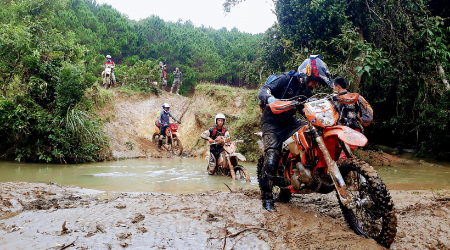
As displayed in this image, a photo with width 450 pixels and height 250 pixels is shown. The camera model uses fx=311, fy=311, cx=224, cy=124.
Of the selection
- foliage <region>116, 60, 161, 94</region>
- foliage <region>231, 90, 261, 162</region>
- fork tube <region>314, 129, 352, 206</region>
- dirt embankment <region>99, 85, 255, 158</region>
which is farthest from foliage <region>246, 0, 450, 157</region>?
foliage <region>116, 60, 161, 94</region>

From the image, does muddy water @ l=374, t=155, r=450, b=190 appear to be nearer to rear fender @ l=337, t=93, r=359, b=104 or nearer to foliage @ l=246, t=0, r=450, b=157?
foliage @ l=246, t=0, r=450, b=157

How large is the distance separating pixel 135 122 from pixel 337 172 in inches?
696

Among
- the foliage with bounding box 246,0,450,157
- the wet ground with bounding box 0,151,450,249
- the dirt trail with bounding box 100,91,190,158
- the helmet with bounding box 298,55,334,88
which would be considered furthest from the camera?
the dirt trail with bounding box 100,91,190,158

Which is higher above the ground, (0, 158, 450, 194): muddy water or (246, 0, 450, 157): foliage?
(246, 0, 450, 157): foliage

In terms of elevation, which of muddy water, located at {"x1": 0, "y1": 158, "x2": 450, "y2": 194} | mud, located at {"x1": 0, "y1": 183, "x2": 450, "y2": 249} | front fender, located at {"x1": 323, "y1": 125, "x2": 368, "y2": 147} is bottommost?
muddy water, located at {"x1": 0, "y1": 158, "x2": 450, "y2": 194}

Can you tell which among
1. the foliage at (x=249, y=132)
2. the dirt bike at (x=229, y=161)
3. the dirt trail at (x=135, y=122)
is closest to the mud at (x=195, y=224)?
the dirt bike at (x=229, y=161)

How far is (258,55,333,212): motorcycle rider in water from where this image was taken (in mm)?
3720

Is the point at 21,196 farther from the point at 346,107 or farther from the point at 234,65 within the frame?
the point at 234,65

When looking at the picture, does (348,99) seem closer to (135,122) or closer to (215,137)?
(215,137)

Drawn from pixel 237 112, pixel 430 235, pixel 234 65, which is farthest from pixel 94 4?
pixel 430 235

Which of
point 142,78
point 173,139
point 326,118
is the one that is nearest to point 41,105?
point 173,139

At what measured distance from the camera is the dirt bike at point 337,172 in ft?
8.61

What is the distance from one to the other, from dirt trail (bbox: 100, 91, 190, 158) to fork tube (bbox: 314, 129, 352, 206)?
10.3 metres

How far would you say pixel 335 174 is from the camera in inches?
117
